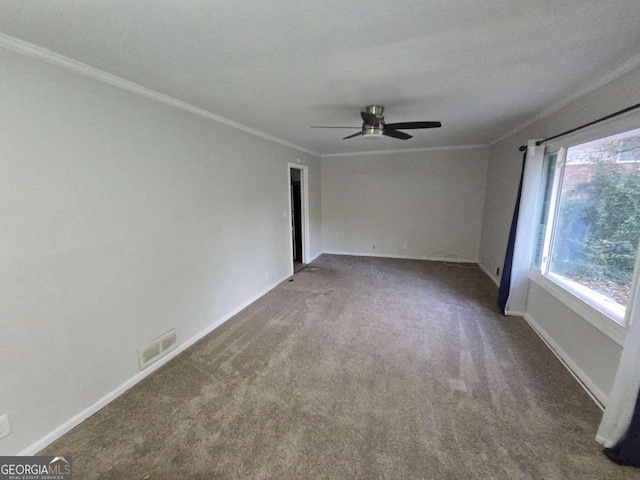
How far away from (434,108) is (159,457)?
140 inches

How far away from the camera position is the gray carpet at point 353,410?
150 centimetres

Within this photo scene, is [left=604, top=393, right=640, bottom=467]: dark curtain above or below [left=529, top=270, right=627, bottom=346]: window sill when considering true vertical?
below

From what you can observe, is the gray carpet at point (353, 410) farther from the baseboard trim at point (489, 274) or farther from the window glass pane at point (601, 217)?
the baseboard trim at point (489, 274)

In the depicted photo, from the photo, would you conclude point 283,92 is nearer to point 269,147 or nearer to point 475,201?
point 269,147

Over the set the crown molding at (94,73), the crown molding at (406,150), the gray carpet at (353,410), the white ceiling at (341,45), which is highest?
the crown molding at (406,150)

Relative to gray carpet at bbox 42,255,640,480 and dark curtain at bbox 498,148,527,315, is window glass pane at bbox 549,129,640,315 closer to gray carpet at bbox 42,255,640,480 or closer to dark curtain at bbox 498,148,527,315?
dark curtain at bbox 498,148,527,315

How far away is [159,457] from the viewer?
155cm

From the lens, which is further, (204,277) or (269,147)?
(269,147)

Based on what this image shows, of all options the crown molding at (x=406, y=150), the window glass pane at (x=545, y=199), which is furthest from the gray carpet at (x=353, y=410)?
the crown molding at (x=406, y=150)

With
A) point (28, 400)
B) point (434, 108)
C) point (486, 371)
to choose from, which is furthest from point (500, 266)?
point (28, 400)

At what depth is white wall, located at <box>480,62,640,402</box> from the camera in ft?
6.15

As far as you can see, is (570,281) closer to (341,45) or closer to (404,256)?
(341,45)

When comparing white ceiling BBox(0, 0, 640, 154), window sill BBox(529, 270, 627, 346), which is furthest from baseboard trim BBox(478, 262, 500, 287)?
white ceiling BBox(0, 0, 640, 154)

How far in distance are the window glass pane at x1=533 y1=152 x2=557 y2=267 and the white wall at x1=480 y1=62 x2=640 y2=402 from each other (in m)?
0.29
